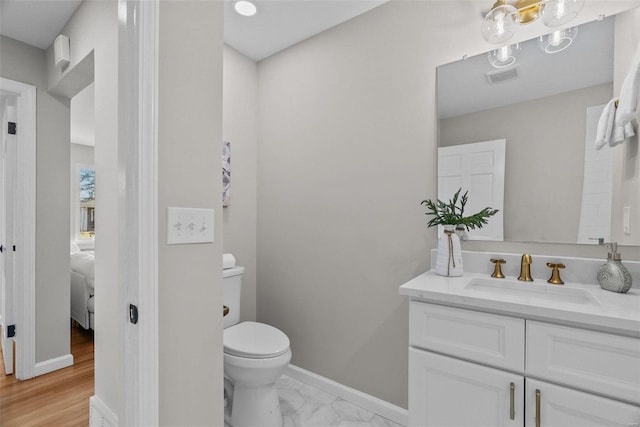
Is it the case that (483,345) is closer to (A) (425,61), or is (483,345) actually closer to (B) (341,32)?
(A) (425,61)

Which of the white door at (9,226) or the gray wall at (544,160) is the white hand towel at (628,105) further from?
the white door at (9,226)

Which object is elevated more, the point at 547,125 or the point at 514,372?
the point at 547,125

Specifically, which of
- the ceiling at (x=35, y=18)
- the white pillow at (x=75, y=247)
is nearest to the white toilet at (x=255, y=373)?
the ceiling at (x=35, y=18)

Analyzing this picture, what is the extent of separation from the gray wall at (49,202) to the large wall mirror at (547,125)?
2.65 meters

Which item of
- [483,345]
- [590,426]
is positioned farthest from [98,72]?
[590,426]

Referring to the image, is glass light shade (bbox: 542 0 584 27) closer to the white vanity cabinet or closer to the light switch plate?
the white vanity cabinet

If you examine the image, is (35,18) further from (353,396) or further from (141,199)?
(353,396)

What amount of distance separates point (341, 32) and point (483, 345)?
1.91 m

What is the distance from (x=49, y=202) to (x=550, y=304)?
2967 mm

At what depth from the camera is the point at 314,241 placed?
83.7 inches

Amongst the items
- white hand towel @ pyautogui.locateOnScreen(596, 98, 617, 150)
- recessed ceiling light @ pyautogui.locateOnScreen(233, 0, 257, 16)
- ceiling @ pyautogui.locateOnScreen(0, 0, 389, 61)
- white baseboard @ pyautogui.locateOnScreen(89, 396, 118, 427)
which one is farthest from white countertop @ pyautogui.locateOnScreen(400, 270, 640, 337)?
recessed ceiling light @ pyautogui.locateOnScreen(233, 0, 257, 16)

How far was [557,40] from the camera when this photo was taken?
1378 millimetres

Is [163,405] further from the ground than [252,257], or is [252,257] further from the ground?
[252,257]

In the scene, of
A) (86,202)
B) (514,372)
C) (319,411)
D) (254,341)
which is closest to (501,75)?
(514,372)
